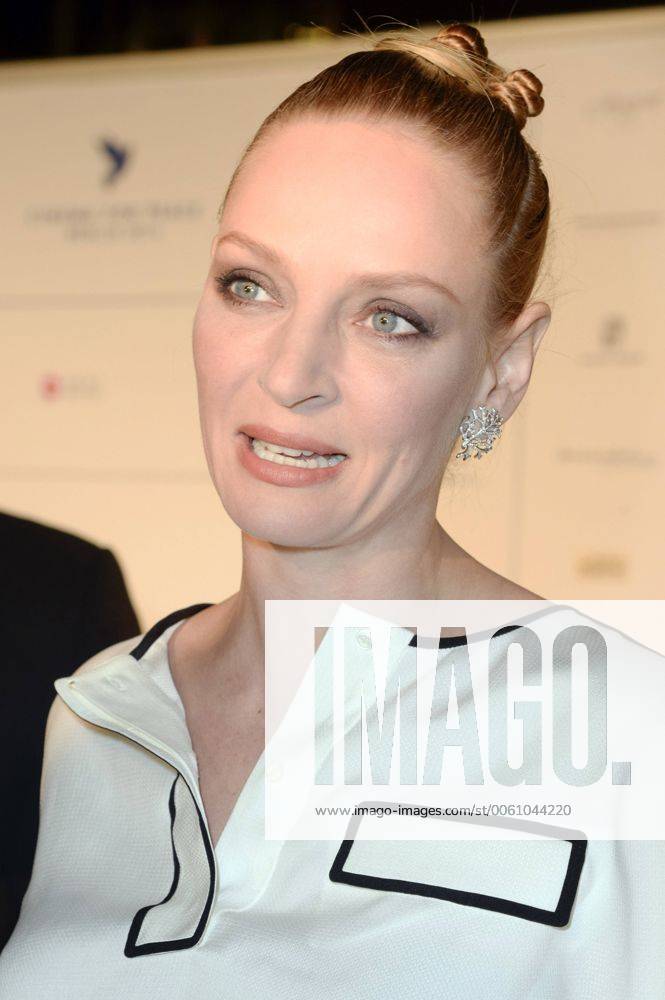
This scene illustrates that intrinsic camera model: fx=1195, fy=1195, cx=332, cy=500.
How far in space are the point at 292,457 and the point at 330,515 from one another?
80 millimetres

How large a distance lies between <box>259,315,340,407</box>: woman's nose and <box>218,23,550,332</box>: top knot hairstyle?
0.74 ft

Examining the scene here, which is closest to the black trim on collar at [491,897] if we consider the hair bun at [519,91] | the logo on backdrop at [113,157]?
the hair bun at [519,91]

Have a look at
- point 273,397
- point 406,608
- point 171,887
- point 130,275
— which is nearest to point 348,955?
point 171,887

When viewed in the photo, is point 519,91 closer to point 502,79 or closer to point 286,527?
point 502,79

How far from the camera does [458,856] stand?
1.28 metres

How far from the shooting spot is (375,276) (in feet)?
4.22

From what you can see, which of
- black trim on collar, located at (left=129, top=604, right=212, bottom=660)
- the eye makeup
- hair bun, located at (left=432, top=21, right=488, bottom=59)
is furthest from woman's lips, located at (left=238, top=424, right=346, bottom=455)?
hair bun, located at (left=432, top=21, right=488, bottom=59)

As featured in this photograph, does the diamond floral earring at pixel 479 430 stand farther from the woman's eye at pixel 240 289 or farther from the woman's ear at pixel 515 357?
the woman's eye at pixel 240 289

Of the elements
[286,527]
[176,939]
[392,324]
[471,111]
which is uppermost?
[471,111]

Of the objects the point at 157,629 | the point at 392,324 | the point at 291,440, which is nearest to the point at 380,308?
the point at 392,324

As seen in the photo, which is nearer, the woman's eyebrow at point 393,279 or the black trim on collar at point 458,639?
the woman's eyebrow at point 393,279

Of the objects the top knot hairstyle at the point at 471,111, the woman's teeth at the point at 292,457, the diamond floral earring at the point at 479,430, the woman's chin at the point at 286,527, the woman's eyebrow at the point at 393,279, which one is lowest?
the woman's chin at the point at 286,527

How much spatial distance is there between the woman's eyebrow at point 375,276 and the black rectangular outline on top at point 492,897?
0.59m

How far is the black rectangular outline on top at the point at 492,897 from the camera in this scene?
1.21 metres
